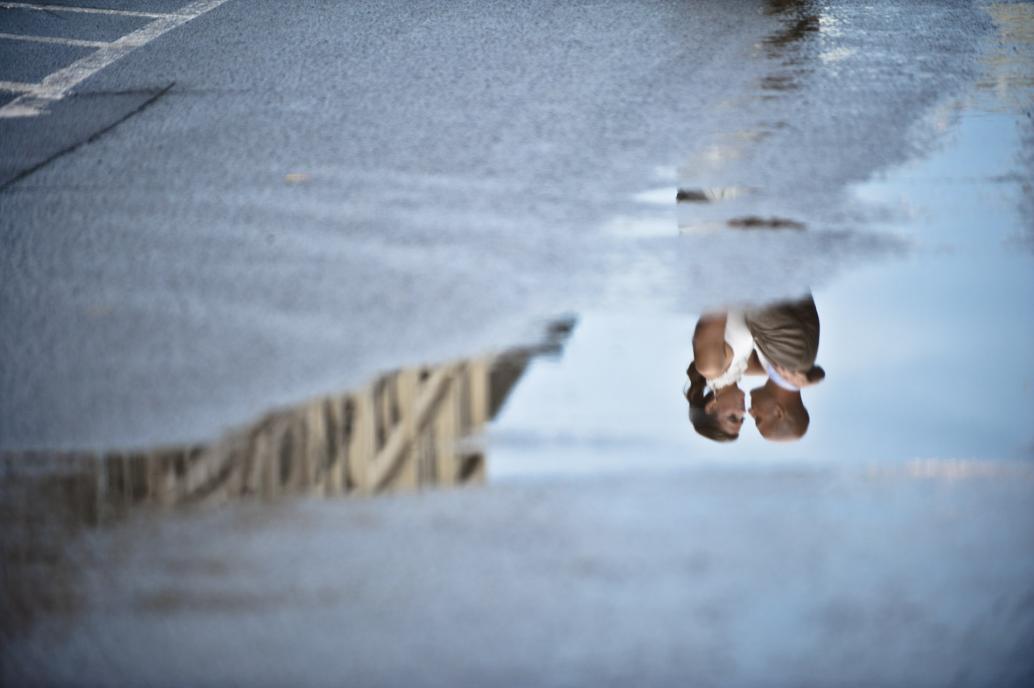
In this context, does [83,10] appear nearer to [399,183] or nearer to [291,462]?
[399,183]

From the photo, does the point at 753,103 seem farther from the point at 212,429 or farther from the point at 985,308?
the point at 212,429

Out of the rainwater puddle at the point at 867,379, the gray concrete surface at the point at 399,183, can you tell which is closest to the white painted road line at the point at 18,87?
the gray concrete surface at the point at 399,183

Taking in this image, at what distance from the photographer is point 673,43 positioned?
10078mm

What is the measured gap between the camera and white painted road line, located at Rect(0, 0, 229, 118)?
8.96 meters

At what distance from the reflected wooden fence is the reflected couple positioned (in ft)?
2.46

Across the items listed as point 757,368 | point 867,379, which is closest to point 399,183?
point 757,368

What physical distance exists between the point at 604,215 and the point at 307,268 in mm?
1382

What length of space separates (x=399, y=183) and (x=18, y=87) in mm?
3307

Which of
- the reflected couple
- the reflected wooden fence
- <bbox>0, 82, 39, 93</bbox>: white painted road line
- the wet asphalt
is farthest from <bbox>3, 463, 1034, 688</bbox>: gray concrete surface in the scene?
<bbox>0, 82, 39, 93</bbox>: white painted road line

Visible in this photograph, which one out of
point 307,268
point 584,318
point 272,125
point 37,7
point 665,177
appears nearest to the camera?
point 584,318

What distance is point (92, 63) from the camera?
9.87 m

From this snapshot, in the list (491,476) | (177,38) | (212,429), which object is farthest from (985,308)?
(177,38)

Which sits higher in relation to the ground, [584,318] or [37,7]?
[37,7]

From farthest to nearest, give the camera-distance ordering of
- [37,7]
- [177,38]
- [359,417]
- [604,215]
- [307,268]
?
[37,7], [177,38], [604,215], [307,268], [359,417]
